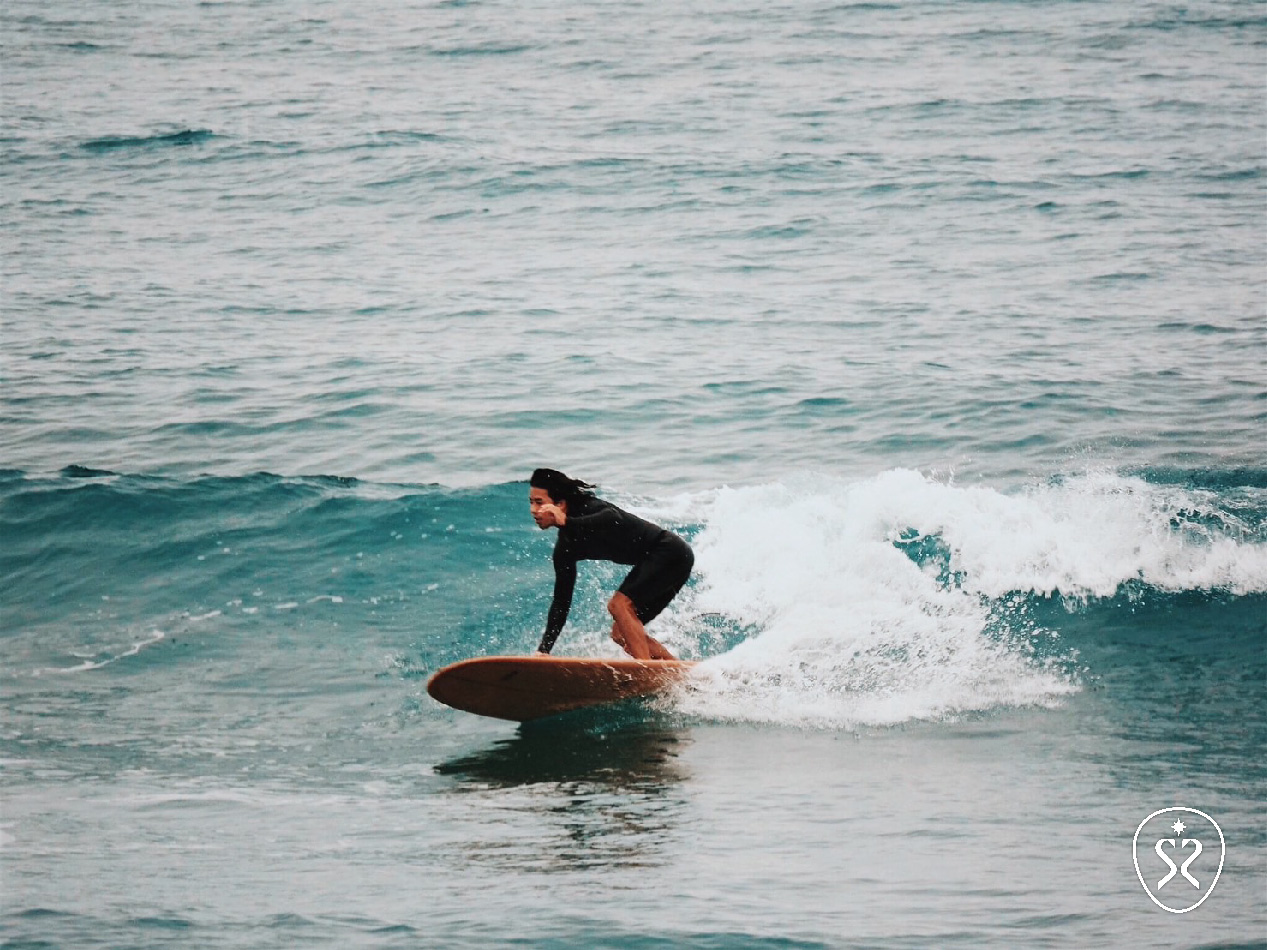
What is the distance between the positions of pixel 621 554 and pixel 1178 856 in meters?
3.73

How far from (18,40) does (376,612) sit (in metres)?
35.7

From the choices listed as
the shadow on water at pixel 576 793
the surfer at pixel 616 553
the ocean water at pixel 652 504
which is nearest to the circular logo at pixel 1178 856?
the ocean water at pixel 652 504

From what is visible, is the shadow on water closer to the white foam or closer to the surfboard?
the surfboard

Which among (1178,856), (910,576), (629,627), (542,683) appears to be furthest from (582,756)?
(910,576)

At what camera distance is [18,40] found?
39.1 m

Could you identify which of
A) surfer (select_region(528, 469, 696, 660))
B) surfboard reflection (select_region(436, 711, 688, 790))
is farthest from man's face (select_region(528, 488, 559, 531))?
surfboard reflection (select_region(436, 711, 688, 790))

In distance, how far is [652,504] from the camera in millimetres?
12695

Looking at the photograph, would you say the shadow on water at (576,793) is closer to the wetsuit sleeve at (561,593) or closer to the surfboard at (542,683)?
the surfboard at (542,683)

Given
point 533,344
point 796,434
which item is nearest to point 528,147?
point 533,344

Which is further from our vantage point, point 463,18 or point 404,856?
point 463,18

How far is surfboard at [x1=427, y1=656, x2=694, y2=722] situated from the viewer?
809cm

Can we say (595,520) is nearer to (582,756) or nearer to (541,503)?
(541,503)

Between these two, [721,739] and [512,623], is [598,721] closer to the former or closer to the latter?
[721,739]

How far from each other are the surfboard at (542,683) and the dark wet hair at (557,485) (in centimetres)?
102
